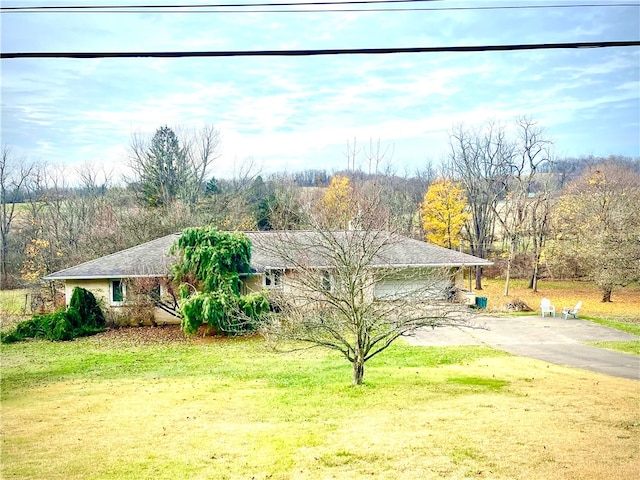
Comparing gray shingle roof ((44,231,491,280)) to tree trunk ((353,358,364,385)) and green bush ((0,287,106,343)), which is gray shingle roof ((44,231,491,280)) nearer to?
green bush ((0,287,106,343))

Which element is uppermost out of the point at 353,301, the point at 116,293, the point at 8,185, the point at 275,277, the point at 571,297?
the point at 8,185

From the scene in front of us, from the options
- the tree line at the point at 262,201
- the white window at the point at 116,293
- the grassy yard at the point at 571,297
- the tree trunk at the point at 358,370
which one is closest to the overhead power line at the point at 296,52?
the tree trunk at the point at 358,370

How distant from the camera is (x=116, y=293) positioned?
888 inches

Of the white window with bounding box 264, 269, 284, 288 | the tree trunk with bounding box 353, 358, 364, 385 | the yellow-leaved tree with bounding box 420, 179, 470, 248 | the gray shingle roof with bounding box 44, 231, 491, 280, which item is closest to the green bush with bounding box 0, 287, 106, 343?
the gray shingle roof with bounding box 44, 231, 491, 280

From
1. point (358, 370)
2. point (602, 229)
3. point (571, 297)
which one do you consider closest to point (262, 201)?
point (571, 297)

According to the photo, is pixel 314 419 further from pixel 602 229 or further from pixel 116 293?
pixel 602 229

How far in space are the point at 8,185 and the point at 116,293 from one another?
17.6m

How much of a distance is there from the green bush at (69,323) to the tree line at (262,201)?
7847mm

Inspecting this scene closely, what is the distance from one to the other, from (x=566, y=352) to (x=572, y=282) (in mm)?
24160

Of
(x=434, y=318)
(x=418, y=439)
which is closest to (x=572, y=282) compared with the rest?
(x=434, y=318)

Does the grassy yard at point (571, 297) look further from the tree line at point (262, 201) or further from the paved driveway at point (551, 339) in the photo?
the paved driveway at point (551, 339)

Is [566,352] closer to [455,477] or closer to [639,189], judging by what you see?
[455,477]

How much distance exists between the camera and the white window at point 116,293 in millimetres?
22422

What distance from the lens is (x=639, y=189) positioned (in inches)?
1378
